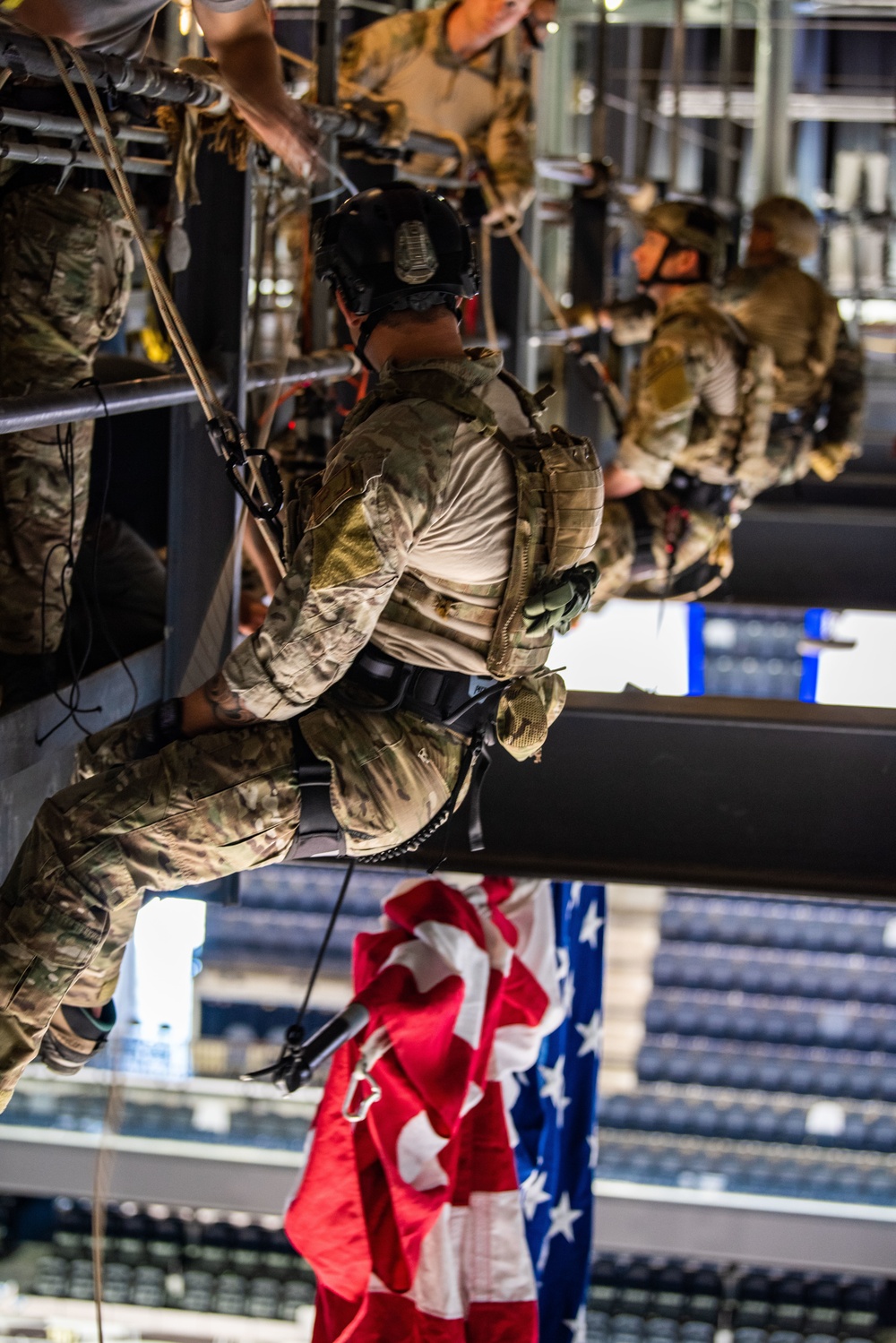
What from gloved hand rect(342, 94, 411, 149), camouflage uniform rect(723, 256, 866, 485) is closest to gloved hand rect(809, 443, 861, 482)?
camouflage uniform rect(723, 256, 866, 485)

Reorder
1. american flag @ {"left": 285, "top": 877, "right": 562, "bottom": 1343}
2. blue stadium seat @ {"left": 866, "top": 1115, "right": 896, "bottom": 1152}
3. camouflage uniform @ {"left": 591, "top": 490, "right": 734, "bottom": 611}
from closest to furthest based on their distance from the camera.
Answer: american flag @ {"left": 285, "top": 877, "right": 562, "bottom": 1343}
camouflage uniform @ {"left": 591, "top": 490, "right": 734, "bottom": 611}
blue stadium seat @ {"left": 866, "top": 1115, "right": 896, "bottom": 1152}

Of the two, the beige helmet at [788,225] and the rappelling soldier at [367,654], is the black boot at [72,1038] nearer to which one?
the rappelling soldier at [367,654]

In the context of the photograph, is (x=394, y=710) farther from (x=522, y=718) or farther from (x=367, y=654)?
(x=522, y=718)

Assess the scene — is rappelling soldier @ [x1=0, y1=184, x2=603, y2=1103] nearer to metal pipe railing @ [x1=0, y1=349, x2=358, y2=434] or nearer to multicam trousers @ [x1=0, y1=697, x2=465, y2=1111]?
multicam trousers @ [x1=0, y1=697, x2=465, y2=1111]

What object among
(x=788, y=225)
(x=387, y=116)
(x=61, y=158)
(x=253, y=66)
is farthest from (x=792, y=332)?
(x=61, y=158)

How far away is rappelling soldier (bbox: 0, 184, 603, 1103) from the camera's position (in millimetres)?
2355

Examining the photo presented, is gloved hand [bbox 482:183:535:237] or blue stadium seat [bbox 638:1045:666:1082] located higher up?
gloved hand [bbox 482:183:535:237]

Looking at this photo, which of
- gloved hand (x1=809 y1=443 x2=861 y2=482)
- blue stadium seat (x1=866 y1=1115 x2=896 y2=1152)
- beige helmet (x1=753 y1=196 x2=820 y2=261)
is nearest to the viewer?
beige helmet (x1=753 y1=196 x2=820 y2=261)

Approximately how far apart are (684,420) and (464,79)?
1559 mm

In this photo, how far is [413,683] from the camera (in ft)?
8.81

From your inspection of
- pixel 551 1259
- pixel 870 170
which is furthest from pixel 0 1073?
pixel 870 170

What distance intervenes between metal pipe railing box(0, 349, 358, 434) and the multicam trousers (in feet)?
1.96

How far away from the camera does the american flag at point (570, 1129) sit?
14.6ft

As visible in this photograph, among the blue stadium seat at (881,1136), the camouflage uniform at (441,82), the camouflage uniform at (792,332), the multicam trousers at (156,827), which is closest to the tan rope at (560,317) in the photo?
the camouflage uniform at (441,82)
